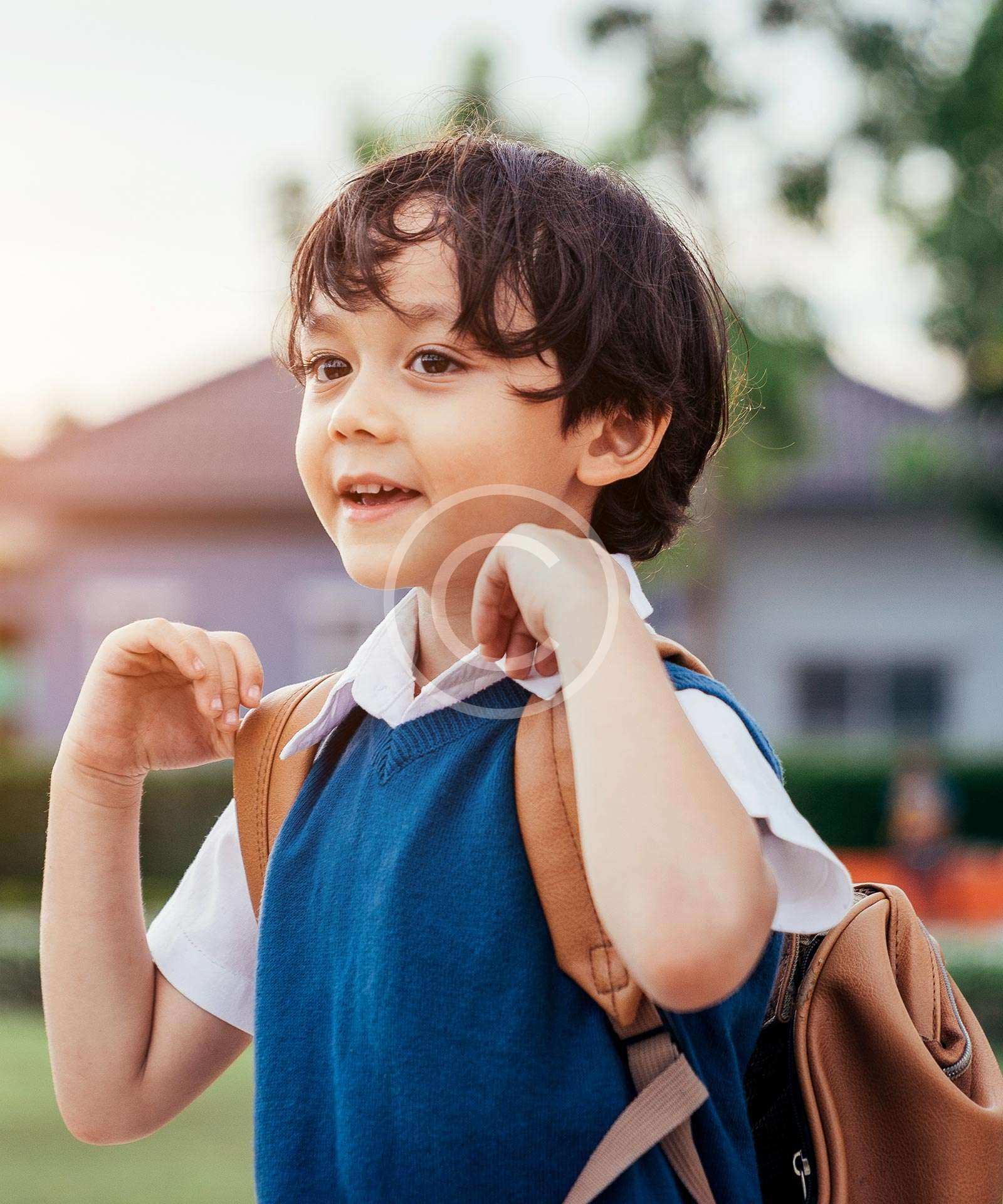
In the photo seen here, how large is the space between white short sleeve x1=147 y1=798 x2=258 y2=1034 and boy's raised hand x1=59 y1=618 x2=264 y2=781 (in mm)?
95

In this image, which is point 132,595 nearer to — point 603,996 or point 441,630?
point 441,630

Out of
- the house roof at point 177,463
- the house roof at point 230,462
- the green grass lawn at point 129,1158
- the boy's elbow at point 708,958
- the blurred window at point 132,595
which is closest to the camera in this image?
the boy's elbow at point 708,958

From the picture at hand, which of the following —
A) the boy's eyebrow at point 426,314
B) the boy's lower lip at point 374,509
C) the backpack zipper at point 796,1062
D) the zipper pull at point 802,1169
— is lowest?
the zipper pull at point 802,1169

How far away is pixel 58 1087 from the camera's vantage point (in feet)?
4.68

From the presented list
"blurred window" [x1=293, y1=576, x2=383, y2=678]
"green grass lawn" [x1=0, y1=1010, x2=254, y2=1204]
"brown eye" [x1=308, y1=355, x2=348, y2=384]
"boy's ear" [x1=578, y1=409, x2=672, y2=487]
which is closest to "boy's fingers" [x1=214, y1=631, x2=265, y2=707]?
"brown eye" [x1=308, y1=355, x2=348, y2=384]

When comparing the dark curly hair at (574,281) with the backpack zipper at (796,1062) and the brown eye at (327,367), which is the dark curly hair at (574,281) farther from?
the backpack zipper at (796,1062)

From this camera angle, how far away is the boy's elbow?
3.26ft

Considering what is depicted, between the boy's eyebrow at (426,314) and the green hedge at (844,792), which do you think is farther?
the green hedge at (844,792)

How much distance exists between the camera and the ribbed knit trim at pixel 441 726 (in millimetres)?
1262

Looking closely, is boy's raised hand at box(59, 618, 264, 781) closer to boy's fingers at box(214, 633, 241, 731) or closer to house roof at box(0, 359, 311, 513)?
boy's fingers at box(214, 633, 241, 731)

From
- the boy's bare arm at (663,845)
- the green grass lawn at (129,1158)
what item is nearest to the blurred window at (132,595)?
the green grass lawn at (129,1158)

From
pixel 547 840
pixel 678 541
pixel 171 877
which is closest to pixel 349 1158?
pixel 547 840

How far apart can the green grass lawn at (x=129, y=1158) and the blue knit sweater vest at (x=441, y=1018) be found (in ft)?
10.5

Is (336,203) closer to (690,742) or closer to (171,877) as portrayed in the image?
(690,742)
